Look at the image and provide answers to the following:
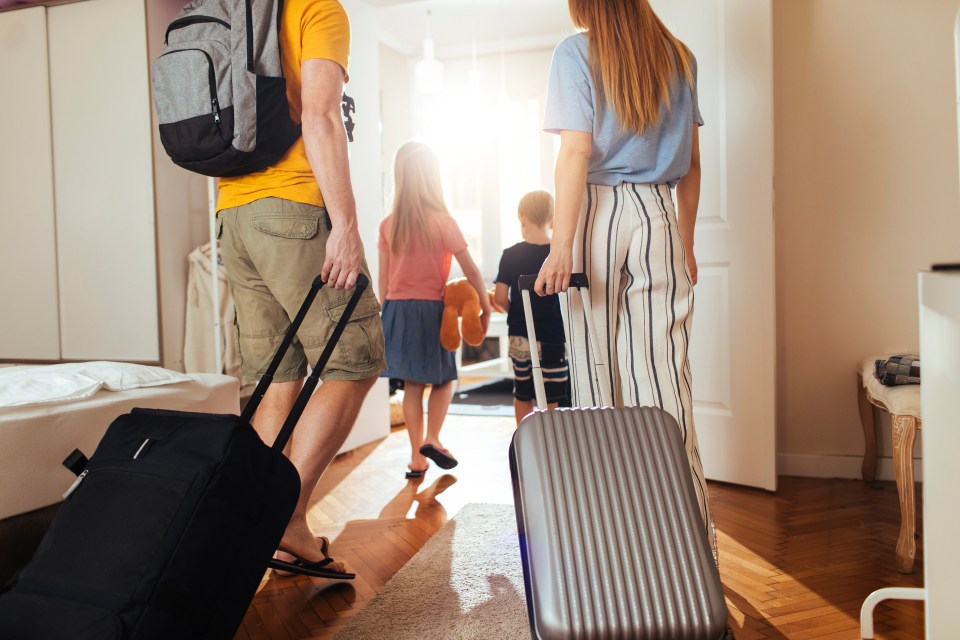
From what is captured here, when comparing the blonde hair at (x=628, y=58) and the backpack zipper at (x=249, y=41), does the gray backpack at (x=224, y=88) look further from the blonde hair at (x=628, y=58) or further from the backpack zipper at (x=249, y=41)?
the blonde hair at (x=628, y=58)

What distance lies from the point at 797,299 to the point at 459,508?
156cm

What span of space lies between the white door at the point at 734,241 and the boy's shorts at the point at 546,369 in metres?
0.52

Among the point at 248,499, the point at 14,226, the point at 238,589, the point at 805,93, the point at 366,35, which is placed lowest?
the point at 238,589

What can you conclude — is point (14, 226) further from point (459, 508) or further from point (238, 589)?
point (238, 589)

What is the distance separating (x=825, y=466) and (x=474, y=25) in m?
4.51

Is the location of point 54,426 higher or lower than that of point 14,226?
lower

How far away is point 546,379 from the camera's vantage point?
3117 mm

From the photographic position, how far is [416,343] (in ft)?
10.1

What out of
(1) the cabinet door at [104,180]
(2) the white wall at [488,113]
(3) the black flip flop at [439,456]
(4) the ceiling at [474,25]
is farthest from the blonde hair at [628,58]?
(2) the white wall at [488,113]

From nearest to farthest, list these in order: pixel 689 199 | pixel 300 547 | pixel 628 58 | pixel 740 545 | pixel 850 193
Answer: pixel 628 58 < pixel 300 547 < pixel 689 199 < pixel 740 545 < pixel 850 193

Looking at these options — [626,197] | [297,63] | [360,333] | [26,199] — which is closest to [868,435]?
[626,197]

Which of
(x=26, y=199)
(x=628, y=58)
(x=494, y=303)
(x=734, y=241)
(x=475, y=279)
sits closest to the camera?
(x=628, y=58)

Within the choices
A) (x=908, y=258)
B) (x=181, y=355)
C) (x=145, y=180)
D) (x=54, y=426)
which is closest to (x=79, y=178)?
(x=145, y=180)

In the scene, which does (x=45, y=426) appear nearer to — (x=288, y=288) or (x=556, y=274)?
(x=288, y=288)
